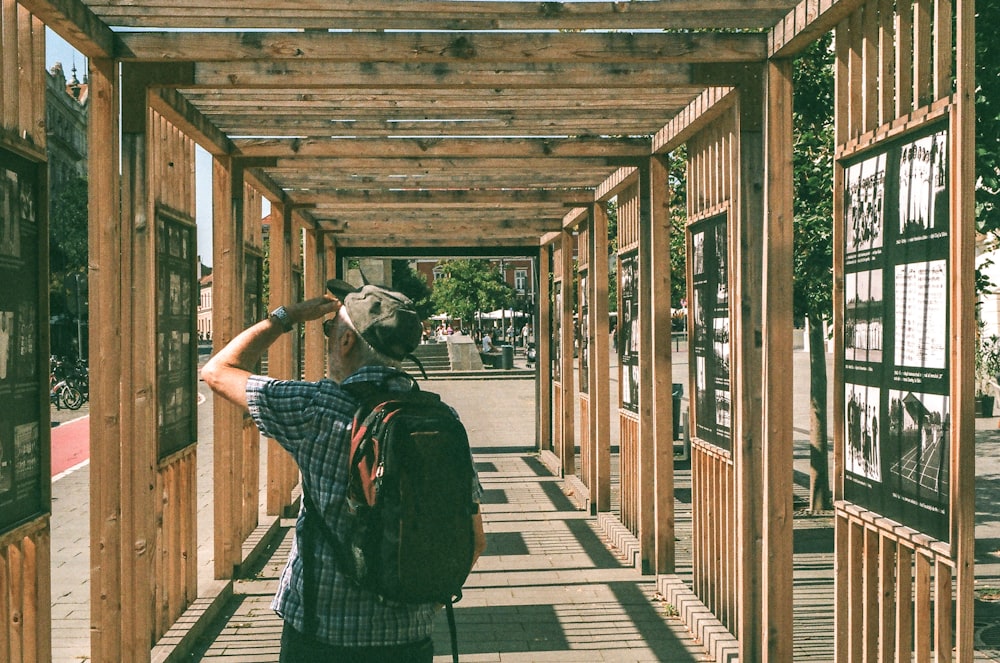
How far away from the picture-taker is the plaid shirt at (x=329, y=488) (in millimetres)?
2855

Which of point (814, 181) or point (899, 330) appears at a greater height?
point (814, 181)

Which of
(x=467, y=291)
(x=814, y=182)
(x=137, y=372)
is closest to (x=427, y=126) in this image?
(x=137, y=372)

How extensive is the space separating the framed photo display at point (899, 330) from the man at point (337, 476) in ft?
5.33

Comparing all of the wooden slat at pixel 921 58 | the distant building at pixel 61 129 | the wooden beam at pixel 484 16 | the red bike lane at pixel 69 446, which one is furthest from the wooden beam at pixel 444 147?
the distant building at pixel 61 129

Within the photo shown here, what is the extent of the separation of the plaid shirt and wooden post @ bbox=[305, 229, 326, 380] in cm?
926

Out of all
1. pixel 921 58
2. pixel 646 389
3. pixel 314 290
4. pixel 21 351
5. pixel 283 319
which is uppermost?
pixel 921 58

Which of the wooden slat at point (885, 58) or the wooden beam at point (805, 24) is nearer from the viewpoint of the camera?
the wooden slat at point (885, 58)

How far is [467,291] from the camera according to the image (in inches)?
2638

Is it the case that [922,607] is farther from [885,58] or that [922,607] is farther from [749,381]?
[885,58]

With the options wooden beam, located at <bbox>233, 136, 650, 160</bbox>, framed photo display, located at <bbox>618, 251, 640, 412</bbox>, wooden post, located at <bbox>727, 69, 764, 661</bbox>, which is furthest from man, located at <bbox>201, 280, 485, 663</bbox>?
framed photo display, located at <bbox>618, 251, 640, 412</bbox>

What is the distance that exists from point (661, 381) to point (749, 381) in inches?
77.6

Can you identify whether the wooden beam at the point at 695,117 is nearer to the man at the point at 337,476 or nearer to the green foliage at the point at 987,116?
the green foliage at the point at 987,116

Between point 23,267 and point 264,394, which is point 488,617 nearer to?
point 23,267

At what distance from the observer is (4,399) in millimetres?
3775
